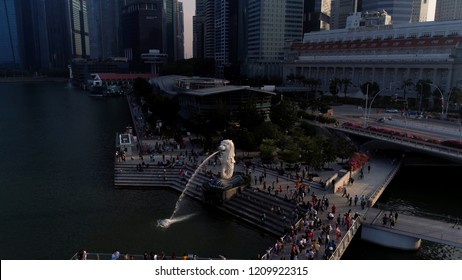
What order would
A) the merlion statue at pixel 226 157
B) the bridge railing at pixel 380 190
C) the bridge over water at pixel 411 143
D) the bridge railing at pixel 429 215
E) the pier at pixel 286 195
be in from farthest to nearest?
1. the bridge over water at pixel 411 143
2. the merlion statue at pixel 226 157
3. the bridge railing at pixel 380 190
4. the bridge railing at pixel 429 215
5. the pier at pixel 286 195

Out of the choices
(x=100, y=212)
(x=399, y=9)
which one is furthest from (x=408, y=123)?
(x=399, y=9)

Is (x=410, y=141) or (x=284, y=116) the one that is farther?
(x=284, y=116)

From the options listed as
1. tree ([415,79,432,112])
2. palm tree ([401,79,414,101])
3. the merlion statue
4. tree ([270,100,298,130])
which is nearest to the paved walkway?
the merlion statue

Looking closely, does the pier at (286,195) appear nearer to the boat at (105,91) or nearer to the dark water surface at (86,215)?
the dark water surface at (86,215)

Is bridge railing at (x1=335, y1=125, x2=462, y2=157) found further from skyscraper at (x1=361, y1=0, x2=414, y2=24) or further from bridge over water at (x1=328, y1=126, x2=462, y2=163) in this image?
skyscraper at (x1=361, y1=0, x2=414, y2=24)

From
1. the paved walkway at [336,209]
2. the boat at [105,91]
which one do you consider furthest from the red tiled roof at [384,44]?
the boat at [105,91]

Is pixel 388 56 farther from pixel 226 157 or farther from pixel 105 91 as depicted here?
pixel 105 91

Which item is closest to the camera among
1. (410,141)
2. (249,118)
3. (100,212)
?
(100,212)

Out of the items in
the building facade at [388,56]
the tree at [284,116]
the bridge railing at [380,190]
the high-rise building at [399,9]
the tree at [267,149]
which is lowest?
the bridge railing at [380,190]
